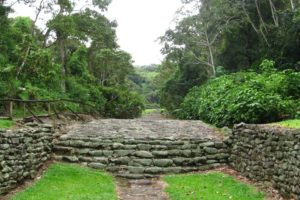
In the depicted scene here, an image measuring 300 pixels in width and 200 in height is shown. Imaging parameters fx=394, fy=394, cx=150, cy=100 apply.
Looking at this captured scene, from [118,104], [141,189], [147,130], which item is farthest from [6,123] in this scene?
[118,104]

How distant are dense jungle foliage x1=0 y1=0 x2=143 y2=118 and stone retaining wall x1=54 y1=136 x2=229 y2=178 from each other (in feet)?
12.6

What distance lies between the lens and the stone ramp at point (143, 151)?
1305 centimetres

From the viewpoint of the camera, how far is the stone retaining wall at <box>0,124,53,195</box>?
31.2ft

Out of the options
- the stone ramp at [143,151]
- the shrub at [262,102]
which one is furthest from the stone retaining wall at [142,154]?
the shrub at [262,102]

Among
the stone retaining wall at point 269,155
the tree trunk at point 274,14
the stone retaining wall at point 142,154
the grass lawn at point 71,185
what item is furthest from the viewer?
the tree trunk at point 274,14

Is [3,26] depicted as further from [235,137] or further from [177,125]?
[235,137]

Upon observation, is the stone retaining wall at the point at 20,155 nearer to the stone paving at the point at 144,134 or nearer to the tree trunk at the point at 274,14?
the stone paving at the point at 144,134

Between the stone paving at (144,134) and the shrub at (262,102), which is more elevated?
the shrub at (262,102)

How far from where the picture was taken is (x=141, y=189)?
11.0 metres

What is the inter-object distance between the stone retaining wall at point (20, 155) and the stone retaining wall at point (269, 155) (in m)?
6.24

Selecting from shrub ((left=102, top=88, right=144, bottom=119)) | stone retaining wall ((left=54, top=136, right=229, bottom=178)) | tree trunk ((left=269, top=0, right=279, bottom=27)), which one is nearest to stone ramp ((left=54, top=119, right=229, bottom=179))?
stone retaining wall ((left=54, top=136, right=229, bottom=178))

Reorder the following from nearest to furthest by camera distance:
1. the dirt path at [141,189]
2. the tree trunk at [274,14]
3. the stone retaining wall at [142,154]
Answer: the dirt path at [141,189], the stone retaining wall at [142,154], the tree trunk at [274,14]

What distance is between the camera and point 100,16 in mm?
34812

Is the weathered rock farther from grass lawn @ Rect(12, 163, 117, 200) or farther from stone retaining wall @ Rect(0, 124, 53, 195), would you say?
stone retaining wall @ Rect(0, 124, 53, 195)
